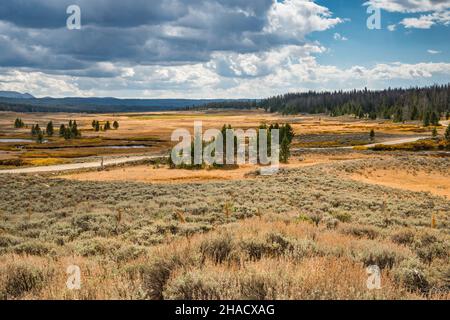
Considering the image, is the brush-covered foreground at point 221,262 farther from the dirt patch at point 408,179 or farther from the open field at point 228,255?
the dirt patch at point 408,179

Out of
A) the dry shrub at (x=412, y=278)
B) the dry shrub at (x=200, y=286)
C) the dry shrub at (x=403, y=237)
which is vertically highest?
the dry shrub at (x=200, y=286)

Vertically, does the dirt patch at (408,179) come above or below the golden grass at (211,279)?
below

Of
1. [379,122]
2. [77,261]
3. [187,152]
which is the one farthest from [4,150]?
[379,122]

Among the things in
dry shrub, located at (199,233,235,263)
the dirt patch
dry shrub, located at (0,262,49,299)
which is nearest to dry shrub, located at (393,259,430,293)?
dry shrub, located at (199,233,235,263)

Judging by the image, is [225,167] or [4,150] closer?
[225,167]

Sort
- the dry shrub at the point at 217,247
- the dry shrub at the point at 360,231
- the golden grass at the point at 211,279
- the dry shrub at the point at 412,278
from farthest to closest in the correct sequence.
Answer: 1. the dry shrub at the point at 360,231
2. the dry shrub at the point at 217,247
3. the dry shrub at the point at 412,278
4. the golden grass at the point at 211,279

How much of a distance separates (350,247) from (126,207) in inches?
522

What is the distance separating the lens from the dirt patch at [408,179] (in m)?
36.5

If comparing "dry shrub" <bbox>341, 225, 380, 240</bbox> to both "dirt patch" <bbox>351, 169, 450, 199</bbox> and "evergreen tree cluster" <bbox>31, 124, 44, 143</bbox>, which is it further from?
"evergreen tree cluster" <bbox>31, 124, 44, 143</bbox>

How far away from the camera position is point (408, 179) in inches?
1622

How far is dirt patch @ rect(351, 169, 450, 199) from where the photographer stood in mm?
36531

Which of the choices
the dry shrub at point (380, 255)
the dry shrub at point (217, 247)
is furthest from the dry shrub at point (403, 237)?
the dry shrub at point (217, 247)

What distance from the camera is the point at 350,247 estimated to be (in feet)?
24.8
